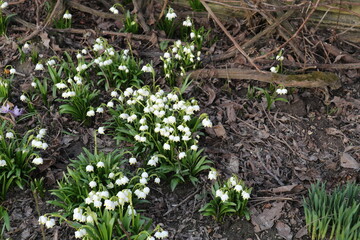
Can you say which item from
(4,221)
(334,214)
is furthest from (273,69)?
(4,221)

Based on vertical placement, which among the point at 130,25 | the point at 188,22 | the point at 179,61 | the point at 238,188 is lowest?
the point at 238,188

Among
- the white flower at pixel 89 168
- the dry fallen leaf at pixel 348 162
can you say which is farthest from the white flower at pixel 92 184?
the dry fallen leaf at pixel 348 162

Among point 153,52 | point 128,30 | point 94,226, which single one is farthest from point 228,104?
point 94,226

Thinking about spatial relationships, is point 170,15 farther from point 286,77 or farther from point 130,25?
point 286,77

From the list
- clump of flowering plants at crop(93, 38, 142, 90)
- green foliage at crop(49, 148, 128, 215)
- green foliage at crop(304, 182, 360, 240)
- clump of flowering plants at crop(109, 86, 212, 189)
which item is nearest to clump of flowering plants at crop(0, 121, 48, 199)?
green foliage at crop(49, 148, 128, 215)

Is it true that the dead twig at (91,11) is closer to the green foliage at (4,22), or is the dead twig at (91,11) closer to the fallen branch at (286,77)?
the green foliage at (4,22)

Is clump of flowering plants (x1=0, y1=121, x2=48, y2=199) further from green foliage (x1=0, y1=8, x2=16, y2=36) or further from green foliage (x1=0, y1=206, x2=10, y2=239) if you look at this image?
green foliage (x1=0, y1=8, x2=16, y2=36)
